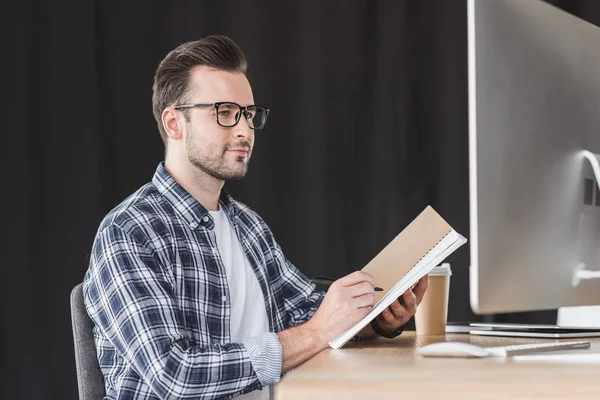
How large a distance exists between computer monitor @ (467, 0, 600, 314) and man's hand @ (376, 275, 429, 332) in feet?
1.18

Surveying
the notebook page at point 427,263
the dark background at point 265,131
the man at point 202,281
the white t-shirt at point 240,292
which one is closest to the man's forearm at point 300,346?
the man at point 202,281

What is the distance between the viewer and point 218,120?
1585 mm

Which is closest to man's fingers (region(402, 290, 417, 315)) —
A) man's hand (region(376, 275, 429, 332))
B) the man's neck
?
man's hand (region(376, 275, 429, 332))

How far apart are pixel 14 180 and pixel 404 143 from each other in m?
1.21

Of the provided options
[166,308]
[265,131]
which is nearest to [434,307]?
[166,308]

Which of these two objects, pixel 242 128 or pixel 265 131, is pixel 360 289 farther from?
pixel 265 131

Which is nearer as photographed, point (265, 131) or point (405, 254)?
point (405, 254)

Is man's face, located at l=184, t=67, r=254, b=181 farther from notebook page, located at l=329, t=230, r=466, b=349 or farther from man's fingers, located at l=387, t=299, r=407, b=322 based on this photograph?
notebook page, located at l=329, t=230, r=466, b=349

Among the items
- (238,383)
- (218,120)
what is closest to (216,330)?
(238,383)

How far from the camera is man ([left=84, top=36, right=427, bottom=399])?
4.04 feet

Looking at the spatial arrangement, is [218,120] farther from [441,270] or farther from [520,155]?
[520,155]

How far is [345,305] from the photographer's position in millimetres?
1229

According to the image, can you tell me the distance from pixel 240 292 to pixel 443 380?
80 cm

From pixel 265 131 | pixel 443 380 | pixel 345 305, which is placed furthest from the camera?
pixel 265 131
